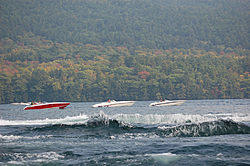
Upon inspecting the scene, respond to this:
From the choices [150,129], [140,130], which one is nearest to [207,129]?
[150,129]

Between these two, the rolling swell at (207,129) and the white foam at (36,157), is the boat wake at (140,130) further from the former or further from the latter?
the white foam at (36,157)

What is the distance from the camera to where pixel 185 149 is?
17.4 metres

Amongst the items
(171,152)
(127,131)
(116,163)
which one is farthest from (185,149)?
(127,131)

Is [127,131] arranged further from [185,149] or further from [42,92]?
[42,92]

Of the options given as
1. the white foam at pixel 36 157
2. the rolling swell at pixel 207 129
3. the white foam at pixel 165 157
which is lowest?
the white foam at pixel 165 157

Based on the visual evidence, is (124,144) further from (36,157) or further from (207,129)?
(207,129)

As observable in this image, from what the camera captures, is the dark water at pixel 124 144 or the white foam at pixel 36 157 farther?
the white foam at pixel 36 157

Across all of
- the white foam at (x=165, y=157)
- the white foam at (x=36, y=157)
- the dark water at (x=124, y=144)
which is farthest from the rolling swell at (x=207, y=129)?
the white foam at (x=36, y=157)

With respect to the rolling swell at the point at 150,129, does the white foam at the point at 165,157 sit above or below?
below

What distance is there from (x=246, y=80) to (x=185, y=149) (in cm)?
19412

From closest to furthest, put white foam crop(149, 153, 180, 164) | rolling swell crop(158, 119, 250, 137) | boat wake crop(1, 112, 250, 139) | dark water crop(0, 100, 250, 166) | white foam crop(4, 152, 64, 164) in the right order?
white foam crop(149, 153, 180, 164) < dark water crop(0, 100, 250, 166) < white foam crop(4, 152, 64, 164) < rolling swell crop(158, 119, 250, 137) < boat wake crop(1, 112, 250, 139)

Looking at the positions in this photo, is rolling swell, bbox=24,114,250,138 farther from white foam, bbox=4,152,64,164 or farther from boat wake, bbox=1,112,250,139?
white foam, bbox=4,152,64,164

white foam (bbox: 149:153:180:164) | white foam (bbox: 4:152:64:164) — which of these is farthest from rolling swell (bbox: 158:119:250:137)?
white foam (bbox: 4:152:64:164)

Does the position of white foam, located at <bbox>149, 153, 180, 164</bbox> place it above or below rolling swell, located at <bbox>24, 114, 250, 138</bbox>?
below
